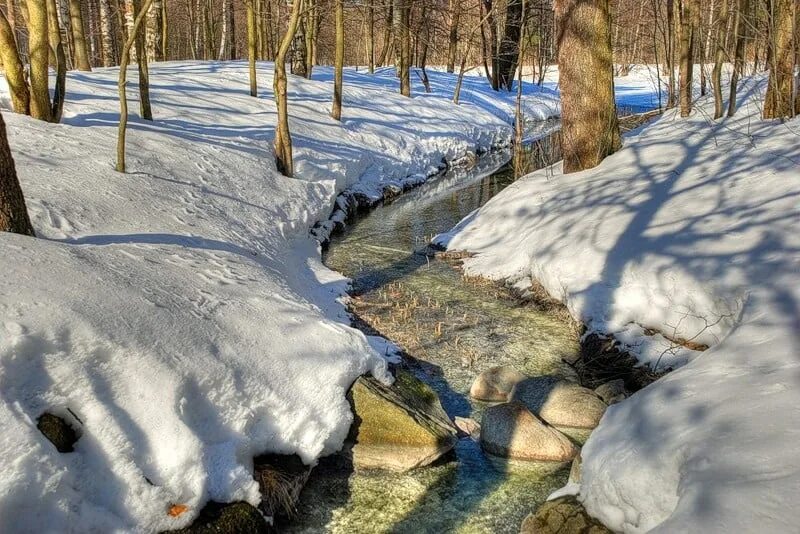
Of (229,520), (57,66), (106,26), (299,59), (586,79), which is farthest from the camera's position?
(299,59)

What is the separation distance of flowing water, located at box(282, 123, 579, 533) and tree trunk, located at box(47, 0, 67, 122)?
427 cm

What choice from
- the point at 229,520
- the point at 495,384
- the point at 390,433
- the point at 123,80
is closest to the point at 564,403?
the point at 495,384

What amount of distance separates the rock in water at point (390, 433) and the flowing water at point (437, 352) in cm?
10

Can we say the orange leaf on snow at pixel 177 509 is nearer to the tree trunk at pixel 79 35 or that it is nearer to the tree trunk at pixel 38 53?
the tree trunk at pixel 38 53

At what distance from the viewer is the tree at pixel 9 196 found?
4207 millimetres

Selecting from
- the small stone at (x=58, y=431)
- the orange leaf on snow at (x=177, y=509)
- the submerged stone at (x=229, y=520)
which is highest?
the small stone at (x=58, y=431)

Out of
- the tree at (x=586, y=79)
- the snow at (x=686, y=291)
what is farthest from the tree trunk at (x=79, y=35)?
the tree at (x=586, y=79)

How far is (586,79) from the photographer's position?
8.70m

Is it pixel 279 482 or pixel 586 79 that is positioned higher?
pixel 586 79

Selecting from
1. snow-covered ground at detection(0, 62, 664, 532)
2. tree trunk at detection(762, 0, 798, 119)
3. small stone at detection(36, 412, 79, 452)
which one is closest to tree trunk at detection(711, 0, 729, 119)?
tree trunk at detection(762, 0, 798, 119)

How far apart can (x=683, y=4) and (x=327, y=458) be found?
37.6ft

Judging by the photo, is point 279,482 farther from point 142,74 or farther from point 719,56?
point 719,56

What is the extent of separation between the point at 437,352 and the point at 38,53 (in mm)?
6395

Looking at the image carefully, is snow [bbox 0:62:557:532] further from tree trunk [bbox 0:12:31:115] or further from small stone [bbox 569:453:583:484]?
small stone [bbox 569:453:583:484]
